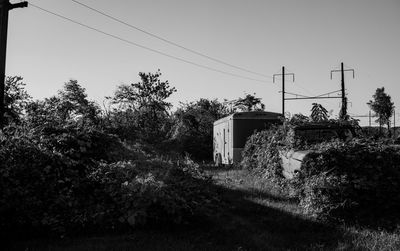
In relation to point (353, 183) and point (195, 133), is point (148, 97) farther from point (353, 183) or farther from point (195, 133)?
point (353, 183)

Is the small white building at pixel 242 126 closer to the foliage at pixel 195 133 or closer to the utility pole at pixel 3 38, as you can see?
the foliage at pixel 195 133

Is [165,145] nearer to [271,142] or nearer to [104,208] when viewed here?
[271,142]

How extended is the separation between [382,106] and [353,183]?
71.4m

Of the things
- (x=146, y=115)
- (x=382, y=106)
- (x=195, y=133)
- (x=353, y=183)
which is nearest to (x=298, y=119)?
(x=353, y=183)

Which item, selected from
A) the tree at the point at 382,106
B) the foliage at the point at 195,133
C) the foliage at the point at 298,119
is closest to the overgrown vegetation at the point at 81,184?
the foliage at the point at 298,119

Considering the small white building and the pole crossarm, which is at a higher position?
the pole crossarm

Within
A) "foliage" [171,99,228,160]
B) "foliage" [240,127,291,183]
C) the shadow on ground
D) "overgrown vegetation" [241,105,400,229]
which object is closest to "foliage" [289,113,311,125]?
"foliage" [240,127,291,183]

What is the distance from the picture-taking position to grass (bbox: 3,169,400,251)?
5200 mm

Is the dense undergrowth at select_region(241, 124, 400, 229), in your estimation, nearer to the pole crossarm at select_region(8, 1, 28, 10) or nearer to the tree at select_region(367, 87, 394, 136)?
the pole crossarm at select_region(8, 1, 28, 10)

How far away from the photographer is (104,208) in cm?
610

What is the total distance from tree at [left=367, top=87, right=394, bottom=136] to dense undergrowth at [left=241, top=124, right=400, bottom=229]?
2724 inches

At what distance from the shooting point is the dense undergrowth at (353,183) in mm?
6762

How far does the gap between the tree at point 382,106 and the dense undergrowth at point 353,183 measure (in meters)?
69.2

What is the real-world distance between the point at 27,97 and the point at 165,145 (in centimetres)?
969
